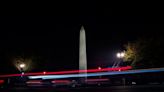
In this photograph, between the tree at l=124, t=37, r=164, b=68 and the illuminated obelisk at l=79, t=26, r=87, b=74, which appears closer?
the tree at l=124, t=37, r=164, b=68

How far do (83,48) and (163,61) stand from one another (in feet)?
70.0

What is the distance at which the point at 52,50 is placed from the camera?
201ft

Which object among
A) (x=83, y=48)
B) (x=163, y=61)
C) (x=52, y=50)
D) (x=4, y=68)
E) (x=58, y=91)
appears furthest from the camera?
(x=52, y=50)

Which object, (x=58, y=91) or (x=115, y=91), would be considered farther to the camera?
(x=58, y=91)

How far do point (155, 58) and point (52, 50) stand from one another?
1091 inches

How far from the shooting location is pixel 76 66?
52000mm

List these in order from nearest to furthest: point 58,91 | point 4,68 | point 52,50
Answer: point 58,91, point 4,68, point 52,50

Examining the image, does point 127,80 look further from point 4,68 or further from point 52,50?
point 52,50

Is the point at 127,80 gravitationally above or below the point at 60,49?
below

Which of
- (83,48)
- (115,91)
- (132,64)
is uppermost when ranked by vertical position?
(83,48)

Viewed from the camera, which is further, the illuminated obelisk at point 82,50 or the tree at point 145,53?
the illuminated obelisk at point 82,50

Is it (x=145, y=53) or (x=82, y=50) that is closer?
(x=145, y=53)

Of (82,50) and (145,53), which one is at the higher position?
(82,50)

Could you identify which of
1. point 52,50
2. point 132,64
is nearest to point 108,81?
point 132,64
